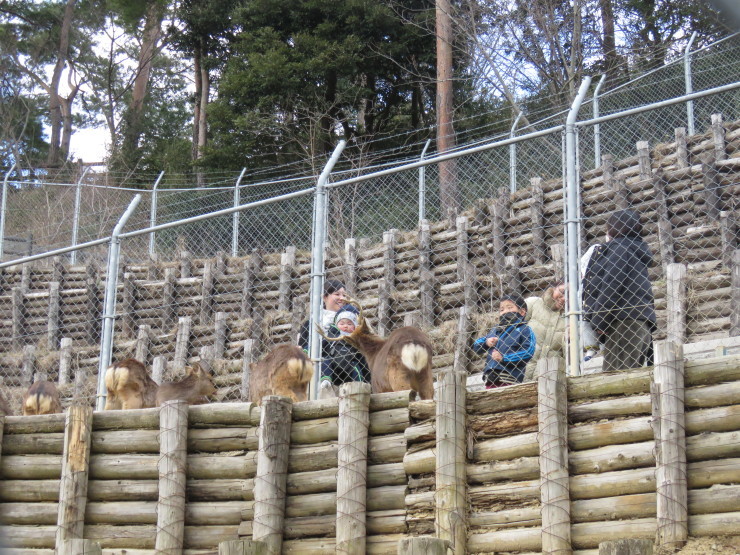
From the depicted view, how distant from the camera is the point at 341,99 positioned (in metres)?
27.0

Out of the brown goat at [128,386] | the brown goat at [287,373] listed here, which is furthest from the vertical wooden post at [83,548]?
the brown goat at [128,386]

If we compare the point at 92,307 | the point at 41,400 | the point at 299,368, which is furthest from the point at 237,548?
the point at 92,307

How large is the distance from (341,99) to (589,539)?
20910 mm

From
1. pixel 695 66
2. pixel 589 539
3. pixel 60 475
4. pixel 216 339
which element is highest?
pixel 695 66

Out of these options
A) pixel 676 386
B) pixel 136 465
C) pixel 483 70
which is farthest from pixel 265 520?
pixel 483 70

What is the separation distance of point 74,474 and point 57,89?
32827 mm

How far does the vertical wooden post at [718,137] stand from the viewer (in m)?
15.5

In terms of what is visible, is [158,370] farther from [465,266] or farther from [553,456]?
[553,456]

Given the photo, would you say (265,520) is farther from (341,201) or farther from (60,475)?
(341,201)

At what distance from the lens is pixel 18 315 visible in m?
20.1

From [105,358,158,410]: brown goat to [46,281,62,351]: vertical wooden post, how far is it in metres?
8.47

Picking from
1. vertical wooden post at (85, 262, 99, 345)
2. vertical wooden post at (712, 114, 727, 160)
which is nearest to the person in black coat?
vertical wooden post at (712, 114, 727, 160)

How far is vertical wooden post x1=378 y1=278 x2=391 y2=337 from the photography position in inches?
590

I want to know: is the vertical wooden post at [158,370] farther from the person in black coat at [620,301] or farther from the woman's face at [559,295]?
the person in black coat at [620,301]
